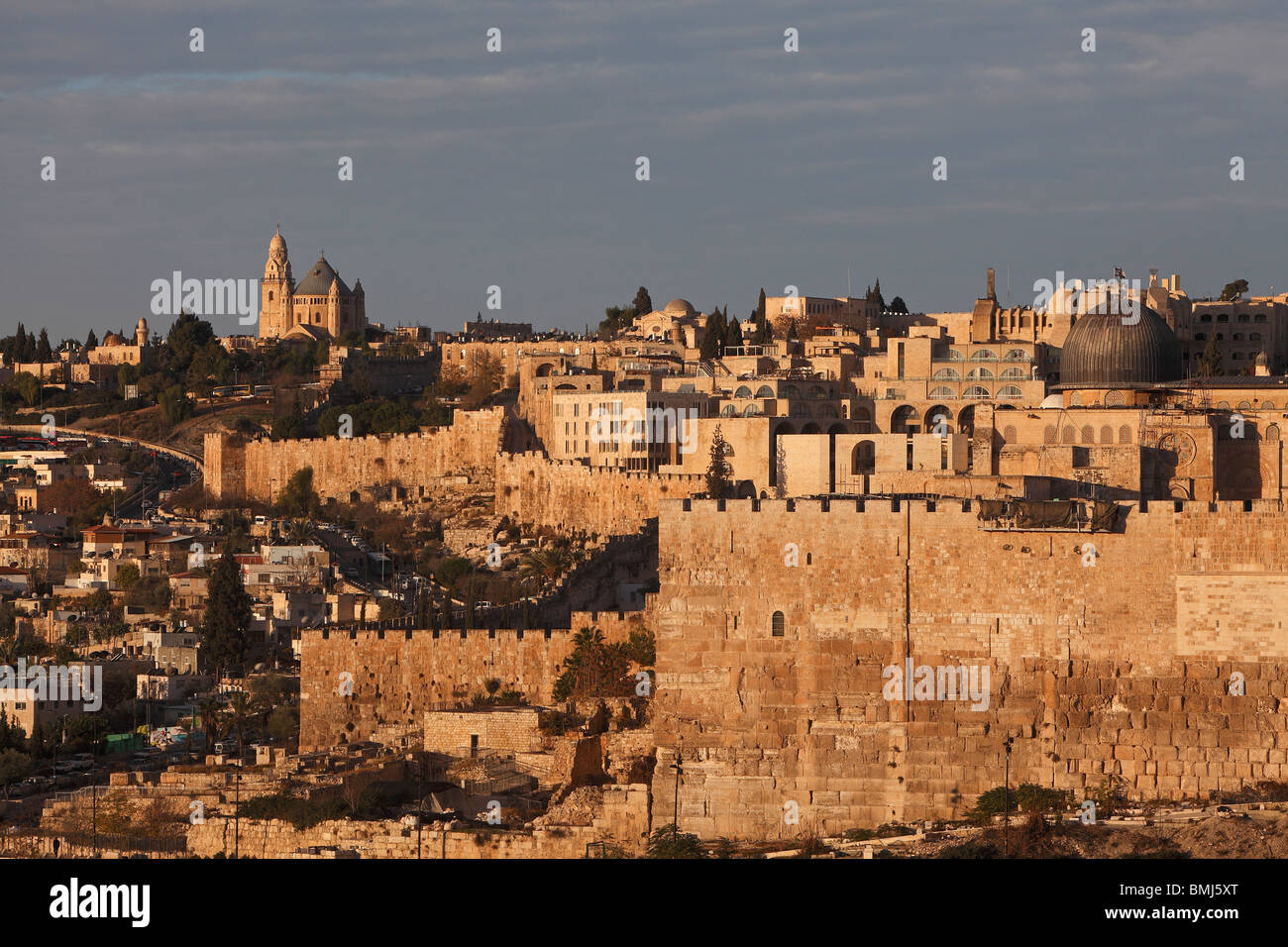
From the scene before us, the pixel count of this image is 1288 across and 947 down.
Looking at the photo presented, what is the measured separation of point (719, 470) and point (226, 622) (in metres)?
13.1

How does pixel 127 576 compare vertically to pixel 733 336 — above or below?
below

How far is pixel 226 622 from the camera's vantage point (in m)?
52.3

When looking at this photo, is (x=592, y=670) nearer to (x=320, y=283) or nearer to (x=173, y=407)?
(x=173, y=407)

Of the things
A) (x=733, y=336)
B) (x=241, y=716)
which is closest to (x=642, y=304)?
(x=733, y=336)

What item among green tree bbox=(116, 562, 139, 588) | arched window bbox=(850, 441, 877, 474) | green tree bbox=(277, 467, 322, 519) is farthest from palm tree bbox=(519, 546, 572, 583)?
green tree bbox=(277, 467, 322, 519)

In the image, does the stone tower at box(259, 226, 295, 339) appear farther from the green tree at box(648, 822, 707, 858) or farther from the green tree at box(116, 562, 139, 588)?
the green tree at box(648, 822, 707, 858)

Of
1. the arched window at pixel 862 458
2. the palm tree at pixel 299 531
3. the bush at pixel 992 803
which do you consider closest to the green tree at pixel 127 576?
the palm tree at pixel 299 531

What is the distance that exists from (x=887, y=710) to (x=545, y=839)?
4.46 metres

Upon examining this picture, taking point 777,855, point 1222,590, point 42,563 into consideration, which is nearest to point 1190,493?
point 1222,590

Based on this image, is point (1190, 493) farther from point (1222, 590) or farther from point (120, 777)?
point (120, 777)

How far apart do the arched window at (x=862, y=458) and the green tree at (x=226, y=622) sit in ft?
49.8

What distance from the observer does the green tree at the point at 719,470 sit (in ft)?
182

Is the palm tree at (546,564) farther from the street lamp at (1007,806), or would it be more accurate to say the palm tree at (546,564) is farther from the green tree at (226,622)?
the street lamp at (1007,806)

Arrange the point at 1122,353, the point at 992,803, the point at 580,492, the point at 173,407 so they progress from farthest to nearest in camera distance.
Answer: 1. the point at 173,407
2. the point at 580,492
3. the point at 1122,353
4. the point at 992,803
